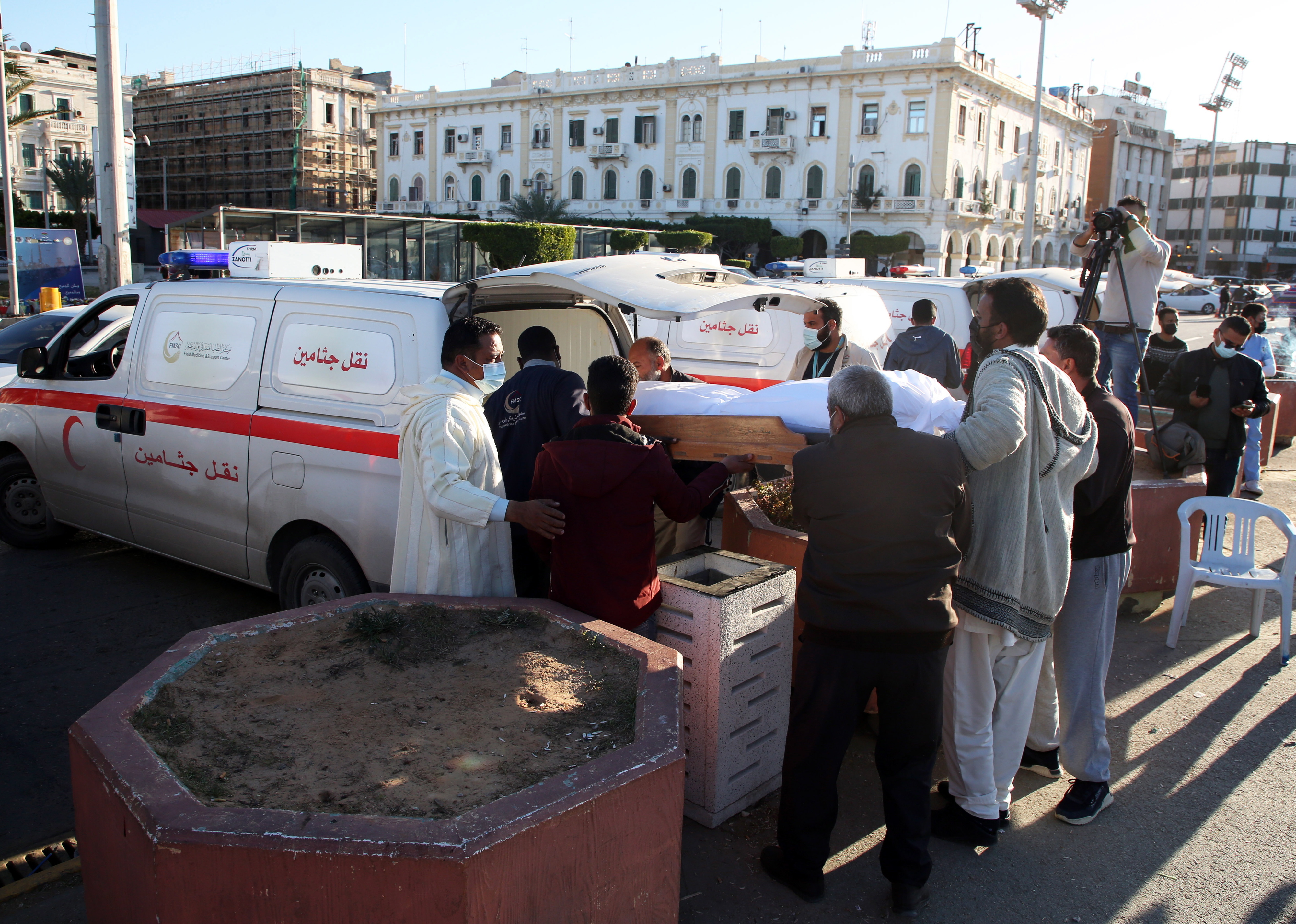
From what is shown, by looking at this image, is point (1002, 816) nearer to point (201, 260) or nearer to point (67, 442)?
point (67, 442)

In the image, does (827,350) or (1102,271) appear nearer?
(1102,271)

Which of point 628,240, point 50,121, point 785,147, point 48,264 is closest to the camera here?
point 48,264

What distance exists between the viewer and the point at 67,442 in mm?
6359

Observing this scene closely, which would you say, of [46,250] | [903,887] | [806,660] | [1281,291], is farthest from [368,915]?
[1281,291]

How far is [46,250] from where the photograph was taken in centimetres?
2261

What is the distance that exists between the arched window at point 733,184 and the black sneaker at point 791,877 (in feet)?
194

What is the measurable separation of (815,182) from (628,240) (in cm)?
2075

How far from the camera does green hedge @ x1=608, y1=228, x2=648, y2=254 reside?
134 feet

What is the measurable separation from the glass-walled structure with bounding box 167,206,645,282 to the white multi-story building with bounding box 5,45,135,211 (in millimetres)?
39292

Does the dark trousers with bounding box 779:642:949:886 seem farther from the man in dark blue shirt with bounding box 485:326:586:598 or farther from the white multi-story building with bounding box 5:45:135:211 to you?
the white multi-story building with bounding box 5:45:135:211

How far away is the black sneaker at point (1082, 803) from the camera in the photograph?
374 cm

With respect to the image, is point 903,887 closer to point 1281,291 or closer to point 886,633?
point 886,633

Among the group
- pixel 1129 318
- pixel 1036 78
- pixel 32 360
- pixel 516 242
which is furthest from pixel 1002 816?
pixel 1036 78

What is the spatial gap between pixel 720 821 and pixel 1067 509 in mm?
1723
